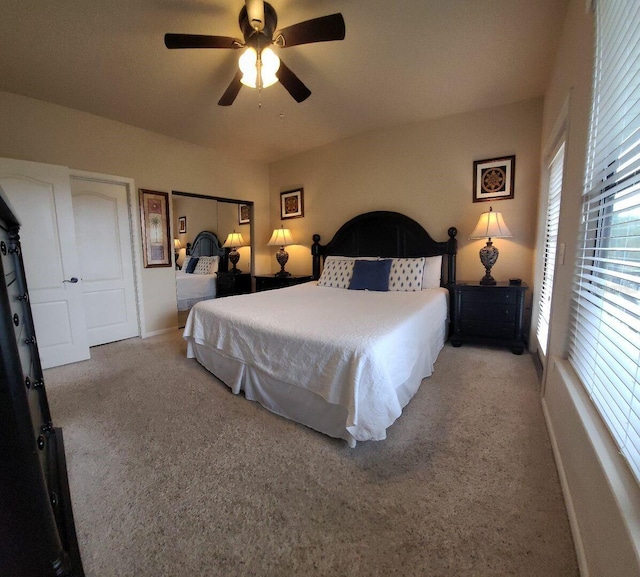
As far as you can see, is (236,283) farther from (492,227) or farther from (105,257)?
(492,227)

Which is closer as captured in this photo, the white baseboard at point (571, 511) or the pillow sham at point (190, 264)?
the white baseboard at point (571, 511)

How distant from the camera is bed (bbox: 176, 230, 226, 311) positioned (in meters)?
5.23

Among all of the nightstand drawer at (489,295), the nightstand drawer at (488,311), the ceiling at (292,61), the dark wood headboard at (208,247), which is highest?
the ceiling at (292,61)

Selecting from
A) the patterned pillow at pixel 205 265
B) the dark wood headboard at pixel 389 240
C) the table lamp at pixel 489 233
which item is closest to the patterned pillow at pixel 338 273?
the dark wood headboard at pixel 389 240

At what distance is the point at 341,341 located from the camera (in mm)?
1675

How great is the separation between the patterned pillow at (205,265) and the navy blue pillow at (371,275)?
10.2ft

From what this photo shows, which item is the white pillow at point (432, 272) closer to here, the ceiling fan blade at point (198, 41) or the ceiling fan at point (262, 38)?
the ceiling fan at point (262, 38)

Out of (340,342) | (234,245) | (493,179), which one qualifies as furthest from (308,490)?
(234,245)

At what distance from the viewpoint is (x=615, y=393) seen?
98cm

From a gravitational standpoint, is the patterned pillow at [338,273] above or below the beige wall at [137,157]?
below

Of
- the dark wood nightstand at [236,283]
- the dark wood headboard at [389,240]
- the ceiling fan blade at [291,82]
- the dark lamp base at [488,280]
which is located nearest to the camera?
the ceiling fan blade at [291,82]

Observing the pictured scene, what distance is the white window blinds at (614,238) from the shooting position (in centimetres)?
90

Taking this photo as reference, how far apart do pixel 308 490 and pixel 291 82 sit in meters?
2.66

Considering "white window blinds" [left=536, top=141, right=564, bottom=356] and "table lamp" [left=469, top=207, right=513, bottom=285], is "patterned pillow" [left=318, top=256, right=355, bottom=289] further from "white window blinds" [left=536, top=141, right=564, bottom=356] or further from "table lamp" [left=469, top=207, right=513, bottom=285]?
"white window blinds" [left=536, top=141, right=564, bottom=356]
